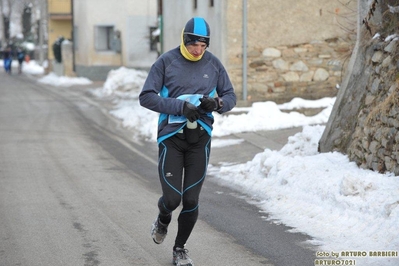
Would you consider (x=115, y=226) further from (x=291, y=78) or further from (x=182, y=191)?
(x=291, y=78)

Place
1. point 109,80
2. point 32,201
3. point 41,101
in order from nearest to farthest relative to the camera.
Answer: point 32,201
point 41,101
point 109,80

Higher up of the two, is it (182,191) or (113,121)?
(182,191)

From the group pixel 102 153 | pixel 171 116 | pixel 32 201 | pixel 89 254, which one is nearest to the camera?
pixel 171 116

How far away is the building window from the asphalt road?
2167 cm

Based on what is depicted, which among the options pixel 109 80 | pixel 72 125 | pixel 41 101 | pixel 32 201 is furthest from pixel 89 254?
pixel 109 80

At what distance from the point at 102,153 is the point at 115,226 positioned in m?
5.83

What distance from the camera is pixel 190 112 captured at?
19.5 ft

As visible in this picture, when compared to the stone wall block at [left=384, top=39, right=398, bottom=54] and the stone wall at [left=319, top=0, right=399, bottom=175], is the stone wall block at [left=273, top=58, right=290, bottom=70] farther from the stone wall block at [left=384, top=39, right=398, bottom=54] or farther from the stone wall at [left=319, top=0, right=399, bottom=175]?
the stone wall block at [left=384, top=39, right=398, bottom=54]

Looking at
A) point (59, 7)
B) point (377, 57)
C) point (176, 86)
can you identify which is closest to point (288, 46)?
point (377, 57)

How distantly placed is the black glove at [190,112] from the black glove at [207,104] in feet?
0.20

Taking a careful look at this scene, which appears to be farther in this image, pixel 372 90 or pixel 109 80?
pixel 109 80

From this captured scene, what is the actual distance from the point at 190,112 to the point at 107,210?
3170 mm

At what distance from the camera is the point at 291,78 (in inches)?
Result: 728

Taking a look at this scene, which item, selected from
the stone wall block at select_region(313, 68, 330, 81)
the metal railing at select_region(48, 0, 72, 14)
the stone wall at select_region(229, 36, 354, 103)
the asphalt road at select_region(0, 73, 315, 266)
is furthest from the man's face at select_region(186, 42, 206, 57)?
the metal railing at select_region(48, 0, 72, 14)
